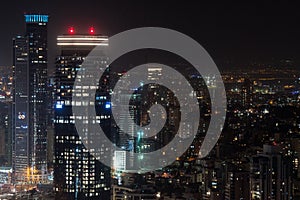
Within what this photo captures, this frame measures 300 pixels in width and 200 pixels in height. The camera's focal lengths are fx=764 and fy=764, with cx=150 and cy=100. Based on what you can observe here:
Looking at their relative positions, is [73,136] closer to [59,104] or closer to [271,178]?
[59,104]

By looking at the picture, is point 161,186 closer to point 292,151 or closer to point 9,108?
point 292,151

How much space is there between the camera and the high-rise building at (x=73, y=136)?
23.1ft

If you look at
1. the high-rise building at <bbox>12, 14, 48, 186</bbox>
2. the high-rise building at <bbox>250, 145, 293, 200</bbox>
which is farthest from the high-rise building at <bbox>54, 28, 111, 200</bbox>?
the high-rise building at <bbox>12, 14, 48, 186</bbox>

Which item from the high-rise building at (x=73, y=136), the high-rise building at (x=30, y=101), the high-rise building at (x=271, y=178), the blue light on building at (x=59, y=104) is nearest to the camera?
the high-rise building at (x=271, y=178)

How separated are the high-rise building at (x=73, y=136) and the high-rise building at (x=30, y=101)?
7.75 feet

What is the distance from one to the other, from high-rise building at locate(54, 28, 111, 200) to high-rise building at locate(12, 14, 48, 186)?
7.75 feet

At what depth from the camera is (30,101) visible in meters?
10.4

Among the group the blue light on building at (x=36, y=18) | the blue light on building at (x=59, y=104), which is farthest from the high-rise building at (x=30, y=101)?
the blue light on building at (x=59, y=104)

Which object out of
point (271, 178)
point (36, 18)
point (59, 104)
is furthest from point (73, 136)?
point (36, 18)

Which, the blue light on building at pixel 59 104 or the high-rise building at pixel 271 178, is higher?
the blue light on building at pixel 59 104

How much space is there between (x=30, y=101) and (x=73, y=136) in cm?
344

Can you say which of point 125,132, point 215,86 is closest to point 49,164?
point 125,132

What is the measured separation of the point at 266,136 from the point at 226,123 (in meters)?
0.81

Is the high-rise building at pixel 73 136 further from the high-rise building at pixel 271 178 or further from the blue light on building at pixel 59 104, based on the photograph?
the high-rise building at pixel 271 178
